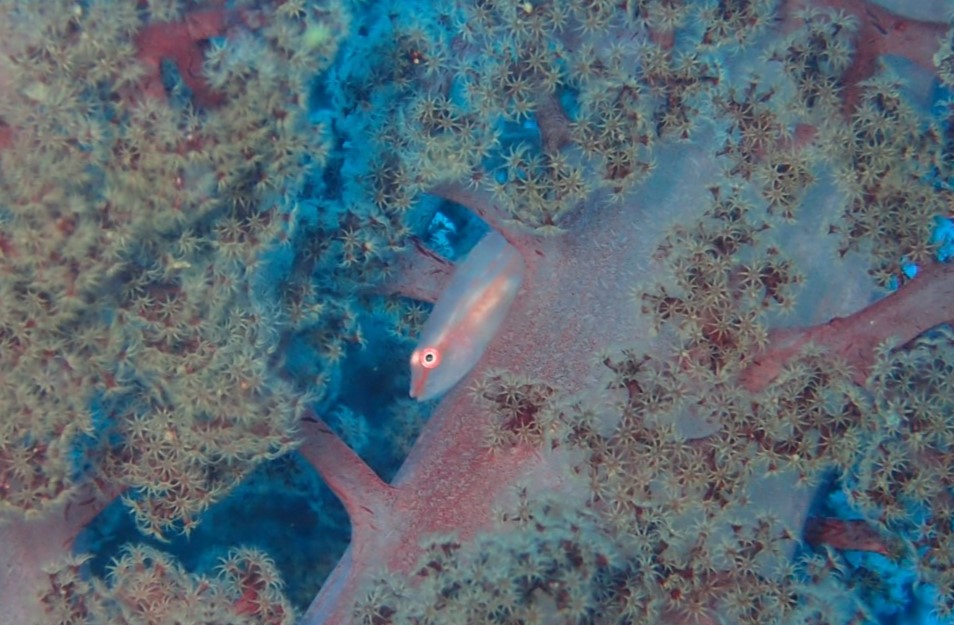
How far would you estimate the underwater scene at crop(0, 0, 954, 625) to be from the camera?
287 cm

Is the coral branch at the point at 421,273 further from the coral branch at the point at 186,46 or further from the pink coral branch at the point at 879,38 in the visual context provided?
the pink coral branch at the point at 879,38

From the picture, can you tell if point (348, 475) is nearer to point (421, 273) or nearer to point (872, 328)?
point (421, 273)

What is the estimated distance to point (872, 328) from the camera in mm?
3369

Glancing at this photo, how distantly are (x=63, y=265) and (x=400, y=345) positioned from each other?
206cm

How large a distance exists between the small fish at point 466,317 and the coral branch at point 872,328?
121 centimetres

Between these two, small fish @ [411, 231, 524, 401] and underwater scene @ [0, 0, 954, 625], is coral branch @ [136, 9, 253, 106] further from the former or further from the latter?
small fish @ [411, 231, 524, 401]

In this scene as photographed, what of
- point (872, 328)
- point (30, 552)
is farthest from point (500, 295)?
point (30, 552)

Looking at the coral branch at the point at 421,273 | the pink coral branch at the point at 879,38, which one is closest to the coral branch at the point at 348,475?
the coral branch at the point at 421,273

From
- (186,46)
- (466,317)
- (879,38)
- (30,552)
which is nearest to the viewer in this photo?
(186,46)

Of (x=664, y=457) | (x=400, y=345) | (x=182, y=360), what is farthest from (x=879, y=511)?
(x=182, y=360)

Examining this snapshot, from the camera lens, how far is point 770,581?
3.28 metres

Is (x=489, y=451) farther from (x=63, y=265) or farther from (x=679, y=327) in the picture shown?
(x=63, y=265)

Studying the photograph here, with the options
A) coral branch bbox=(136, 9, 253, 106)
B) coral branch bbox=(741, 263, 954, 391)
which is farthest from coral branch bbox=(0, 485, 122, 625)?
coral branch bbox=(741, 263, 954, 391)

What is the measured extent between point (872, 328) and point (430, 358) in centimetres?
205
